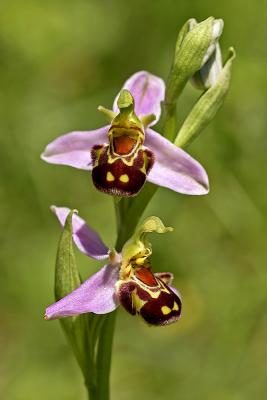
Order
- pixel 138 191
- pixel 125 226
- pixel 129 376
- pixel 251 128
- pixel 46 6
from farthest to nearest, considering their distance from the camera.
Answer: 1. pixel 46 6
2. pixel 251 128
3. pixel 129 376
4. pixel 125 226
5. pixel 138 191

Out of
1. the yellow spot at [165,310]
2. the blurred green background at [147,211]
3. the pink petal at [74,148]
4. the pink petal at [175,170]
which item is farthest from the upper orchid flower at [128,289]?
the blurred green background at [147,211]

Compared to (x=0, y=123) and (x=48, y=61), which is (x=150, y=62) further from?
(x=0, y=123)

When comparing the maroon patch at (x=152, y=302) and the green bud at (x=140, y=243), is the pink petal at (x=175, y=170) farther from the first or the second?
the maroon patch at (x=152, y=302)

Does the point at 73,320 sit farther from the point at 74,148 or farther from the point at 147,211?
the point at 147,211

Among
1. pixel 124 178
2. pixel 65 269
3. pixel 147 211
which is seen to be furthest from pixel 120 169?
pixel 147 211

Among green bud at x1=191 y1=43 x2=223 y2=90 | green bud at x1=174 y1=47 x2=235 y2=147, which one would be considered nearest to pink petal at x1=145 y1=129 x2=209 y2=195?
green bud at x1=174 y1=47 x2=235 y2=147

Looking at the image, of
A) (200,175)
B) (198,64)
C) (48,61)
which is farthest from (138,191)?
(48,61)
